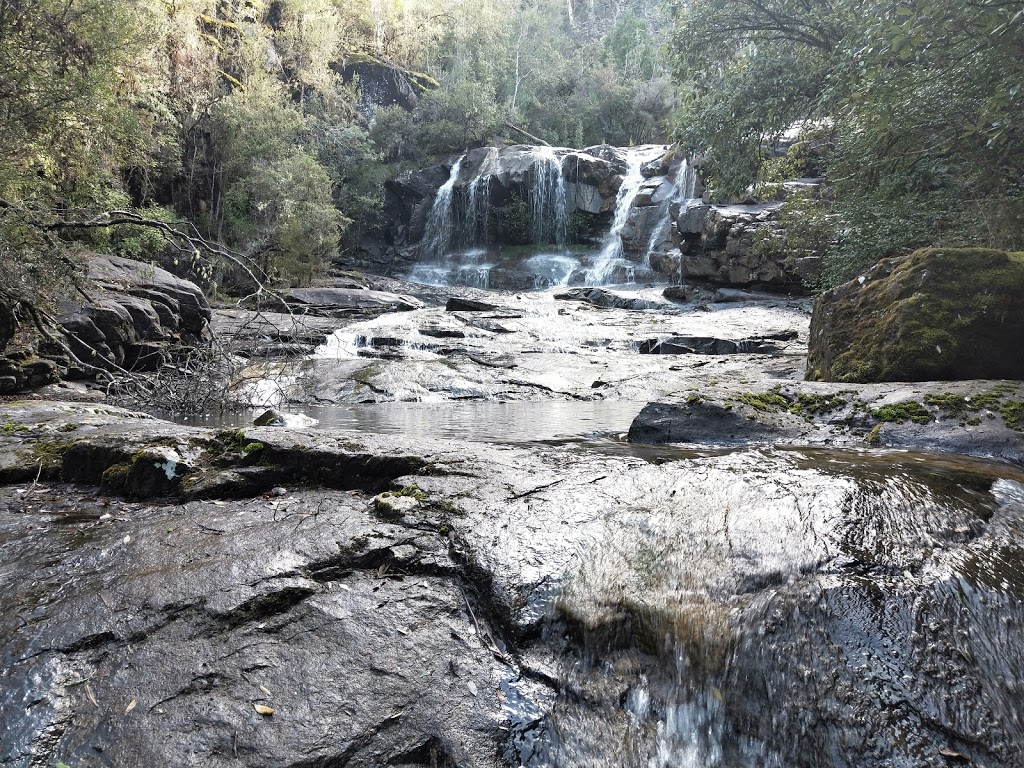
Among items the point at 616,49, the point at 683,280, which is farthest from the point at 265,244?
the point at 616,49

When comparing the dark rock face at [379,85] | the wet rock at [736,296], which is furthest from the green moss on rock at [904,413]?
the dark rock face at [379,85]

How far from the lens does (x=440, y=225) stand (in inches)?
1113

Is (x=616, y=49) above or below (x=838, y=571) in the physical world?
above

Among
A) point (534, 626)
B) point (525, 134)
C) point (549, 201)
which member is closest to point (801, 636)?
point (534, 626)

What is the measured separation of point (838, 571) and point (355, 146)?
27.7m

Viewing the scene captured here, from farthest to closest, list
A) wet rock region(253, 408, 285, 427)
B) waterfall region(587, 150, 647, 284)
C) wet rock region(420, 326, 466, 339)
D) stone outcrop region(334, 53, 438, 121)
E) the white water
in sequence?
1. stone outcrop region(334, 53, 438, 121)
2. waterfall region(587, 150, 647, 284)
3. the white water
4. wet rock region(420, 326, 466, 339)
5. wet rock region(253, 408, 285, 427)

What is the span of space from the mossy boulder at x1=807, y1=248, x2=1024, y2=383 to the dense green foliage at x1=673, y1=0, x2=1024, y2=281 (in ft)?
4.19

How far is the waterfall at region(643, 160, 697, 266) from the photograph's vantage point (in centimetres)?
2394

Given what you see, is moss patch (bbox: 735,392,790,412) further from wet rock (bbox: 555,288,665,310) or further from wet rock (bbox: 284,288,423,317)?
wet rock (bbox: 555,288,665,310)

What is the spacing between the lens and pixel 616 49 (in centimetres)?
4419

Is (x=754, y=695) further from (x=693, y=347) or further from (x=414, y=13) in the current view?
(x=414, y=13)

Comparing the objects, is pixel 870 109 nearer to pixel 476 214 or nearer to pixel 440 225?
pixel 476 214

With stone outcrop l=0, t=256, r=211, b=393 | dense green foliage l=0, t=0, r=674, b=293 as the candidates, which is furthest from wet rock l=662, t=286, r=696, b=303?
stone outcrop l=0, t=256, r=211, b=393

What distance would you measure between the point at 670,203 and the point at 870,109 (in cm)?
1756
